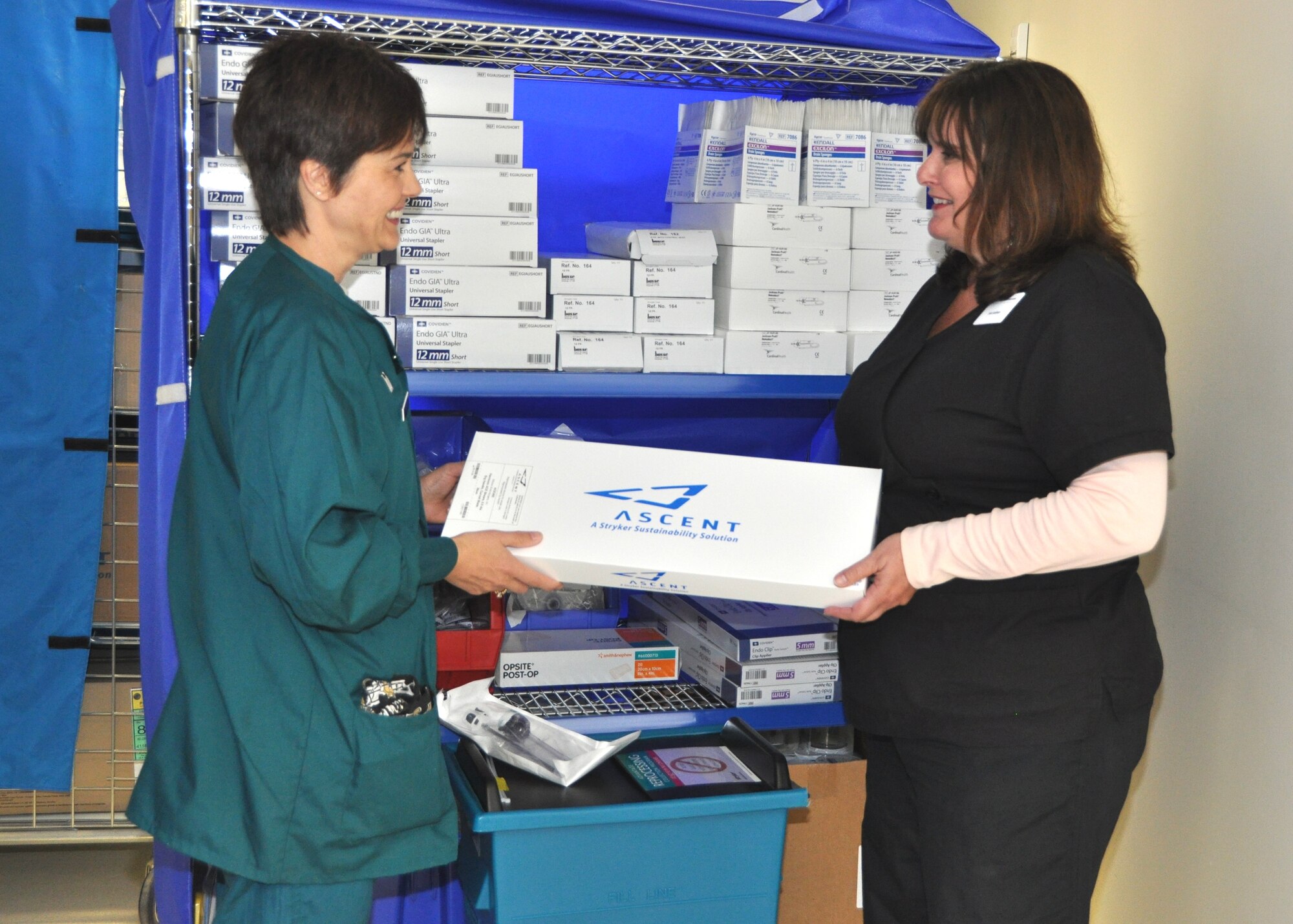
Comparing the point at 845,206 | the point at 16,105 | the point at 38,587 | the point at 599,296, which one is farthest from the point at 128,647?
the point at 845,206

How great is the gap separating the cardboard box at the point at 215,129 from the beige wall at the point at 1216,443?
1.61 m

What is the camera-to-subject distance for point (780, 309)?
216 cm

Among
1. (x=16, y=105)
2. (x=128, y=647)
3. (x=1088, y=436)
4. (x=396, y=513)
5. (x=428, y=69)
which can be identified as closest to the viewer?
(x=1088, y=436)

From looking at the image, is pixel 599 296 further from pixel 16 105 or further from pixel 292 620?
pixel 16 105

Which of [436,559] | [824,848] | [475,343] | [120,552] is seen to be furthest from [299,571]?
[120,552]

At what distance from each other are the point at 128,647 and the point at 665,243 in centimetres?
177

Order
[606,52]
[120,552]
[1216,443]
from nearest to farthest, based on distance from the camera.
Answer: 1. [1216,443]
2. [606,52]
3. [120,552]

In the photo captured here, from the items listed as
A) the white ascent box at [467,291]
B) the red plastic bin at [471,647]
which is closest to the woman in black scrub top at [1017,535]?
the white ascent box at [467,291]

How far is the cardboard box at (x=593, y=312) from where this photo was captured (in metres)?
2.09

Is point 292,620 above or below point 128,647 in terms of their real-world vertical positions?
above

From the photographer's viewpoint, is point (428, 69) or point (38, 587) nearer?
point (428, 69)

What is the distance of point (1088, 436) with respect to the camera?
138cm

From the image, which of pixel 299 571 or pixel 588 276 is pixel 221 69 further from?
pixel 299 571

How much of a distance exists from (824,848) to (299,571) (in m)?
1.40
